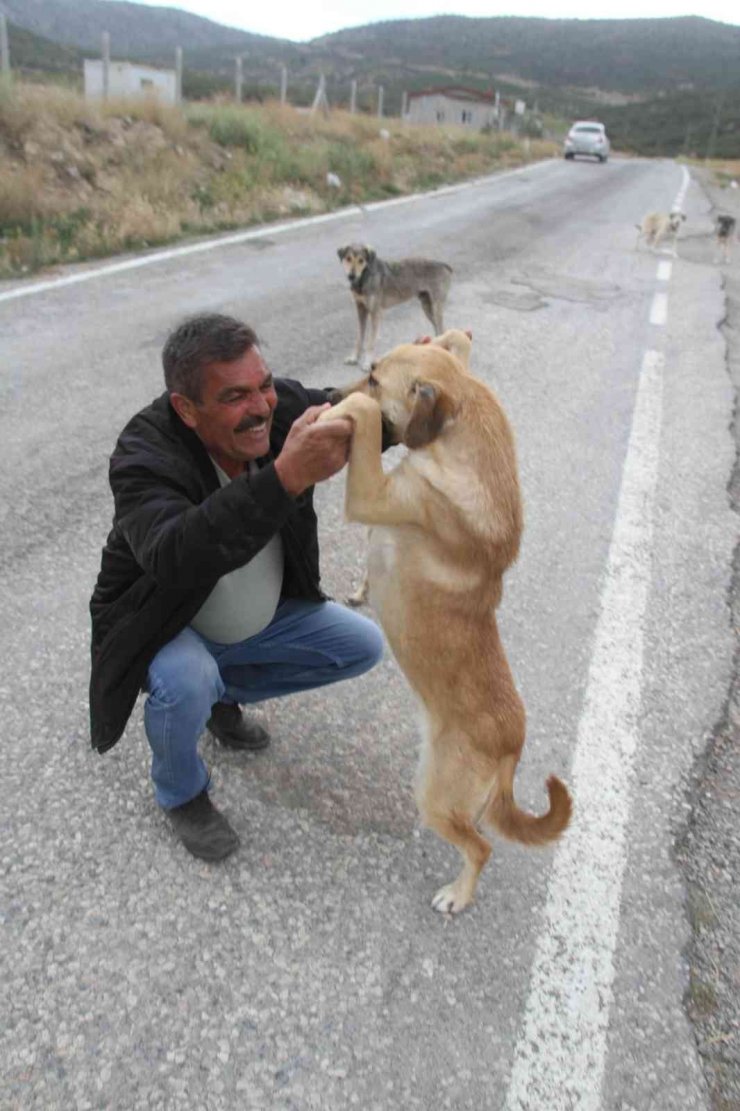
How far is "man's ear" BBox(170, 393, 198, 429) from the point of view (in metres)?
2.30

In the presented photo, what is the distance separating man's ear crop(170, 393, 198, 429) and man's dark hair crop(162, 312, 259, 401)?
0.05 ft

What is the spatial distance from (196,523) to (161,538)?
0.13 metres

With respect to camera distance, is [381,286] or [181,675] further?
[381,286]

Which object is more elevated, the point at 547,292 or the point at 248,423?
the point at 248,423

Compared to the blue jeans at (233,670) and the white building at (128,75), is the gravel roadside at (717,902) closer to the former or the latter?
the blue jeans at (233,670)

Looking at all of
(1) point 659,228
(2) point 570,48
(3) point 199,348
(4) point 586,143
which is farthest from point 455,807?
(2) point 570,48

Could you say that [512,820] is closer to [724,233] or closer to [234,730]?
[234,730]

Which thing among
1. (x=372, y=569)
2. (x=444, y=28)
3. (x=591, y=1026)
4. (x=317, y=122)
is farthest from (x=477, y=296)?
(x=444, y=28)

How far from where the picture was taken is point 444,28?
173 meters

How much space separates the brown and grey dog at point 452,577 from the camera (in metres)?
2.29

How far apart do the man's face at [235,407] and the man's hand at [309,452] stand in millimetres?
286

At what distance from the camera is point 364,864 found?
99.7 inches

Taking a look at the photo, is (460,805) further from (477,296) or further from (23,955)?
(477,296)

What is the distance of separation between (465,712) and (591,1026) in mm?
876
